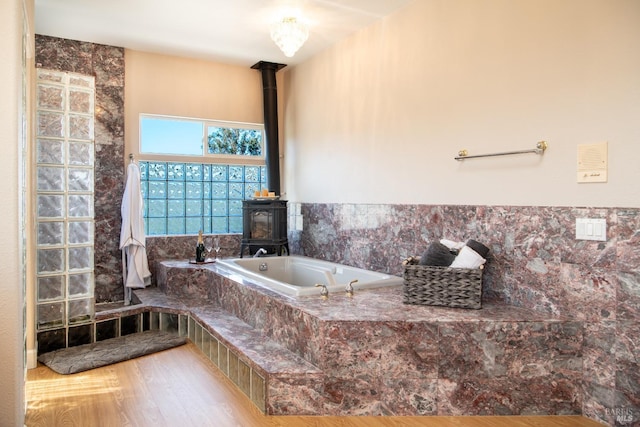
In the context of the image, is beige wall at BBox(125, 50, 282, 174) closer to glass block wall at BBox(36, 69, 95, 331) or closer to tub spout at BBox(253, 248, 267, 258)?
tub spout at BBox(253, 248, 267, 258)

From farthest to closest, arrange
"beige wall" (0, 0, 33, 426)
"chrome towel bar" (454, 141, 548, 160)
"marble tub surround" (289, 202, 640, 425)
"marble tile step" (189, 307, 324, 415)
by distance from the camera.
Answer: "chrome towel bar" (454, 141, 548, 160) < "marble tile step" (189, 307, 324, 415) < "marble tub surround" (289, 202, 640, 425) < "beige wall" (0, 0, 33, 426)

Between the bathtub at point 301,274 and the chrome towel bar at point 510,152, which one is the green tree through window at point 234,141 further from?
the chrome towel bar at point 510,152

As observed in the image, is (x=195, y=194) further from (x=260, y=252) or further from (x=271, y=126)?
(x=271, y=126)

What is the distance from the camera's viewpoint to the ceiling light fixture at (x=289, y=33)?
3.80 m

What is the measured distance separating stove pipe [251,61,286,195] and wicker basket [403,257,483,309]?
287cm

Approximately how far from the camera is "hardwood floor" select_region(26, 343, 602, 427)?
7.98ft

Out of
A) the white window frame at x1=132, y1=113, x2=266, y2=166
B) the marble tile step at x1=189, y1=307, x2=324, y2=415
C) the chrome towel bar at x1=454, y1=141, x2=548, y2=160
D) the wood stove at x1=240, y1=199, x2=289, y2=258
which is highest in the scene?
the white window frame at x1=132, y1=113, x2=266, y2=166

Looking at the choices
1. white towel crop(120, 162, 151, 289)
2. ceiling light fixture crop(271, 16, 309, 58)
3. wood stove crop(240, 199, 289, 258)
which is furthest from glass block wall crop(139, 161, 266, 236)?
ceiling light fixture crop(271, 16, 309, 58)

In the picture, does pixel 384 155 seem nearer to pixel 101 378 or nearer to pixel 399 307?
pixel 399 307

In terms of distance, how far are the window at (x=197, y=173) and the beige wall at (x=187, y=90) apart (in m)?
0.11

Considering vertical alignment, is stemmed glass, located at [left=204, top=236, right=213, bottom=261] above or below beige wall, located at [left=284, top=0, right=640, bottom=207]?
below

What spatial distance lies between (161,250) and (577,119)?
4.23 meters

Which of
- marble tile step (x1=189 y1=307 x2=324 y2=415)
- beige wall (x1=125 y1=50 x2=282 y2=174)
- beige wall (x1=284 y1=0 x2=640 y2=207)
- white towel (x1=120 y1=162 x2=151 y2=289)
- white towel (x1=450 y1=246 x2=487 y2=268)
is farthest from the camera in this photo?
beige wall (x1=125 y1=50 x2=282 y2=174)

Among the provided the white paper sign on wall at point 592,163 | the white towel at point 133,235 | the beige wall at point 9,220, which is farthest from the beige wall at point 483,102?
the beige wall at point 9,220
